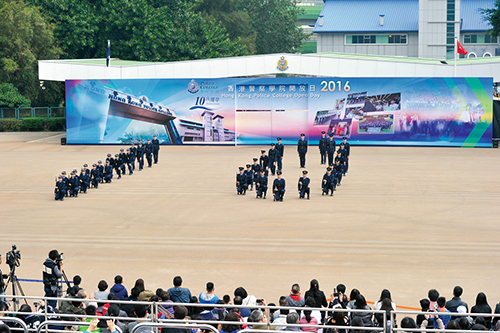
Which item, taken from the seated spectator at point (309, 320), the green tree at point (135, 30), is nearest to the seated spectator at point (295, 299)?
the seated spectator at point (309, 320)

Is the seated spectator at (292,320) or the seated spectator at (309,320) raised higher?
the seated spectator at (292,320)

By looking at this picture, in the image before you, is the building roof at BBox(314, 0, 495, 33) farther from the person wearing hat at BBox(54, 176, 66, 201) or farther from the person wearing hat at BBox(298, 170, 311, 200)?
the person wearing hat at BBox(54, 176, 66, 201)

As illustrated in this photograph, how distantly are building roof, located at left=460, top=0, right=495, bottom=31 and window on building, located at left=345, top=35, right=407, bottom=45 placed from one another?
688cm

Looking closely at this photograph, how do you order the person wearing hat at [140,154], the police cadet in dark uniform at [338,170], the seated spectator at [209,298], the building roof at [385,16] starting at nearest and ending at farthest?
the seated spectator at [209,298] < the police cadet in dark uniform at [338,170] < the person wearing hat at [140,154] < the building roof at [385,16]

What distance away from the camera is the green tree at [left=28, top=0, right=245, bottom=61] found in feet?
177

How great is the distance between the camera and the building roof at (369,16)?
6969 centimetres

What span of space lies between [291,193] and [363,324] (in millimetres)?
14319

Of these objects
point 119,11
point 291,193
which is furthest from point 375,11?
point 291,193

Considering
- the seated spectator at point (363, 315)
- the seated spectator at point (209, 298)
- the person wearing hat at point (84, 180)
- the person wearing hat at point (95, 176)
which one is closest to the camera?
the seated spectator at point (363, 315)

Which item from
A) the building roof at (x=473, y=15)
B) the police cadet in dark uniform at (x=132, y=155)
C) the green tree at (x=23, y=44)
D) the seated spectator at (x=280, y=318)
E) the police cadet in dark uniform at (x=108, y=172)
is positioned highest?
the building roof at (x=473, y=15)

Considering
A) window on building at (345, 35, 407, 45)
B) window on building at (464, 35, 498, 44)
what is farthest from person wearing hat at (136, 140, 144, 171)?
window on building at (464, 35, 498, 44)

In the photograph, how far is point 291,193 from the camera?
22.6 metres

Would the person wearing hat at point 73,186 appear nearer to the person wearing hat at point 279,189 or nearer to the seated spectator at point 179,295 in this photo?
the person wearing hat at point 279,189

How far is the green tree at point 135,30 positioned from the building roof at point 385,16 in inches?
708
